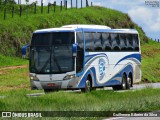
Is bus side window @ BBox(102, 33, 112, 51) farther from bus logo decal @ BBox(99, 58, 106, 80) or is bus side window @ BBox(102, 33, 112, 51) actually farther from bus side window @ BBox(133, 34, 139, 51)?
bus side window @ BBox(133, 34, 139, 51)

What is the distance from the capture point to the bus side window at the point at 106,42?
3309 centimetres

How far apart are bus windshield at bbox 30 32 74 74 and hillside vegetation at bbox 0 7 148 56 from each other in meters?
29.7

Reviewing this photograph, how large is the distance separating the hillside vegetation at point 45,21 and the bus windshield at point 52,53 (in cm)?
2969

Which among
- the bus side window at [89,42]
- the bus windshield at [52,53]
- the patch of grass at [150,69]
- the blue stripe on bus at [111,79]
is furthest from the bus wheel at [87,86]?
the patch of grass at [150,69]

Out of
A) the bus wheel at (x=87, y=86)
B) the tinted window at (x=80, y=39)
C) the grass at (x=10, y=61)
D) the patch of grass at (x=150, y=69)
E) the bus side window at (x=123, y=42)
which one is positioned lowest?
the patch of grass at (x=150, y=69)

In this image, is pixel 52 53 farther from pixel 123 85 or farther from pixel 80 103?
pixel 80 103

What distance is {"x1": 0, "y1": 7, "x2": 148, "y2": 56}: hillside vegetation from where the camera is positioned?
6088 cm

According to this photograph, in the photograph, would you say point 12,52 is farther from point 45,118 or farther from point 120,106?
point 45,118

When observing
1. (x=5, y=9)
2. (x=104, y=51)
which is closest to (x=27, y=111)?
(x=104, y=51)

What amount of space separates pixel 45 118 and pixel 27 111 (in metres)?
1.52

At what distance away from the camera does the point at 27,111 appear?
16.0m

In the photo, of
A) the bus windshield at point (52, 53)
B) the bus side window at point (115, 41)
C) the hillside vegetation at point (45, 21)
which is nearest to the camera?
the bus windshield at point (52, 53)

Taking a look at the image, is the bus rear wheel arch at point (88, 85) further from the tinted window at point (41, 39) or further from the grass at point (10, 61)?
the grass at point (10, 61)

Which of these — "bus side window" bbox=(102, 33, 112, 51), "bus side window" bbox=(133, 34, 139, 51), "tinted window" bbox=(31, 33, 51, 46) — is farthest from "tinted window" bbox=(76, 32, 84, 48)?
"bus side window" bbox=(133, 34, 139, 51)
